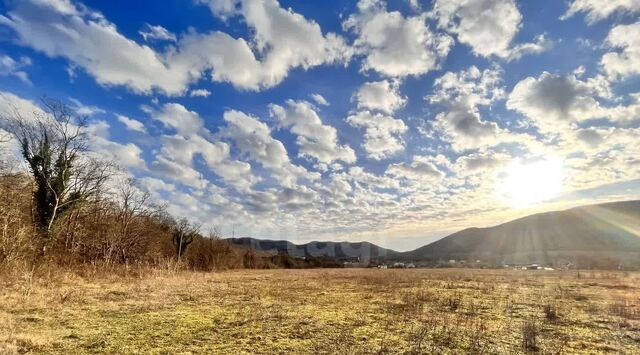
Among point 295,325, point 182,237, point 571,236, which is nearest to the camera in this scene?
point 295,325

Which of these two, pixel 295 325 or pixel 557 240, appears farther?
pixel 557 240

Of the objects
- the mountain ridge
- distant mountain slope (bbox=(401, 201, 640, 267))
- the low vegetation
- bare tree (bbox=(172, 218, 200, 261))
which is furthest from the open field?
distant mountain slope (bbox=(401, 201, 640, 267))

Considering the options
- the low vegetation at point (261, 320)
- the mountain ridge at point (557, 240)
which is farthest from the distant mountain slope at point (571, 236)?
the low vegetation at point (261, 320)

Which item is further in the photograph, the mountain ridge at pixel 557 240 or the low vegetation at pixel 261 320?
the mountain ridge at pixel 557 240

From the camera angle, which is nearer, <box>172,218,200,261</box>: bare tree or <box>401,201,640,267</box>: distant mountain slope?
<box>172,218,200,261</box>: bare tree

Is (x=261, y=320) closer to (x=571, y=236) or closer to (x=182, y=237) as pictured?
(x=182, y=237)

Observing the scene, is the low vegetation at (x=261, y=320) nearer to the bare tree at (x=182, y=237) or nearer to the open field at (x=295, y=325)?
the open field at (x=295, y=325)

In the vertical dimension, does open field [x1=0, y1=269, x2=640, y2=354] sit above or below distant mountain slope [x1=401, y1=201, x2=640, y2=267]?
below

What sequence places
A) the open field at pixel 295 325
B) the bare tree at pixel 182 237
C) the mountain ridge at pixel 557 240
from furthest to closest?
the mountain ridge at pixel 557 240 < the bare tree at pixel 182 237 < the open field at pixel 295 325

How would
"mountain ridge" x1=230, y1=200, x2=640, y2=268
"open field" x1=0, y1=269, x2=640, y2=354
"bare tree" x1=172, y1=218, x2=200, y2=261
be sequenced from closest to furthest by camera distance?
"open field" x1=0, y1=269, x2=640, y2=354 < "bare tree" x1=172, y1=218, x2=200, y2=261 < "mountain ridge" x1=230, y1=200, x2=640, y2=268

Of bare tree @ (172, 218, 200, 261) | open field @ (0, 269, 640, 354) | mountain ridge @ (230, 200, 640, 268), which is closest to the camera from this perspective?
open field @ (0, 269, 640, 354)

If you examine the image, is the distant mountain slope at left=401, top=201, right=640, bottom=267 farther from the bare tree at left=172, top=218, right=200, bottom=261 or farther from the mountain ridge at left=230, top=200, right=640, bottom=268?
the bare tree at left=172, top=218, right=200, bottom=261

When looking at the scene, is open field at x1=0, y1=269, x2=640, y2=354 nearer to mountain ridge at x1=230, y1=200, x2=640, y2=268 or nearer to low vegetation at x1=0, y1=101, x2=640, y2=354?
low vegetation at x1=0, y1=101, x2=640, y2=354

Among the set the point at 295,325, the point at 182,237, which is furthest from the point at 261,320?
the point at 182,237
